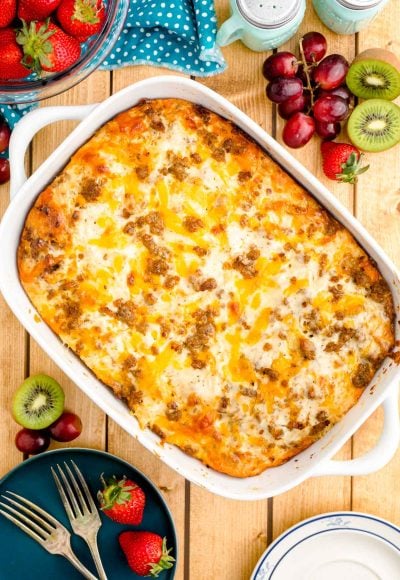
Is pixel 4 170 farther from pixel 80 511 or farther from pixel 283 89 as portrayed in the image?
pixel 80 511

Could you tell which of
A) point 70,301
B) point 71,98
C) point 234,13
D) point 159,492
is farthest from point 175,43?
point 159,492

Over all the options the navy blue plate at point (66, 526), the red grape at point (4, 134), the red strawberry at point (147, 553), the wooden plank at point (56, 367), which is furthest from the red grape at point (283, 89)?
the red strawberry at point (147, 553)

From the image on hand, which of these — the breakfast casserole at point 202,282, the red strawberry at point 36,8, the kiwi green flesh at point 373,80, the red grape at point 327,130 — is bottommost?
the breakfast casserole at point 202,282

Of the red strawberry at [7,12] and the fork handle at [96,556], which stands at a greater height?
the red strawberry at [7,12]

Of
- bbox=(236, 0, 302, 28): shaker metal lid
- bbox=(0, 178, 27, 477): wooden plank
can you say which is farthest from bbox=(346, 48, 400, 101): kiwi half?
bbox=(0, 178, 27, 477): wooden plank

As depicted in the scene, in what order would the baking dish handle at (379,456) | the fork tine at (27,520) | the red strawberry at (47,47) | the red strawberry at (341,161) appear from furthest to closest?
the fork tine at (27,520)
the red strawberry at (341,161)
the baking dish handle at (379,456)
the red strawberry at (47,47)

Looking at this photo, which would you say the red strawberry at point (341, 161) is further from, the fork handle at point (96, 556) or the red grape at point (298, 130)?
the fork handle at point (96, 556)

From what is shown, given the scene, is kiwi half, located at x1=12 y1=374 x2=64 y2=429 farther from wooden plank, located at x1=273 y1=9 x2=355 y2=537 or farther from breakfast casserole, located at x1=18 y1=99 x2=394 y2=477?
wooden plank, located at x1=273 y1=9 x2=355 y2=537

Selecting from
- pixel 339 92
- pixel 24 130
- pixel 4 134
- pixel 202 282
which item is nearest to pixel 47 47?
pixel 24 130
